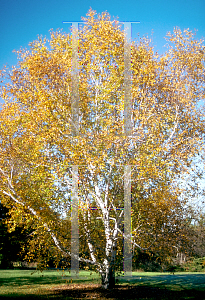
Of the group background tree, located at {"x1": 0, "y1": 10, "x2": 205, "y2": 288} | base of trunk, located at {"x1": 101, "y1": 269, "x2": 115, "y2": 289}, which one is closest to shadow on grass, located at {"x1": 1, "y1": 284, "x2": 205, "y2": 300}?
base of trunk, located at {"x1": 101, "y1": 269, "x2": 115, "y2": 289}

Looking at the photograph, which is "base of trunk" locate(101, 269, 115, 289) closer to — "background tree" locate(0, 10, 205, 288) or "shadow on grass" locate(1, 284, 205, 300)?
"background tree" locate(0, 10, 205, 288)

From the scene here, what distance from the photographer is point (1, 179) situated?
8.33 metres

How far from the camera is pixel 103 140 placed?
7.84 meters

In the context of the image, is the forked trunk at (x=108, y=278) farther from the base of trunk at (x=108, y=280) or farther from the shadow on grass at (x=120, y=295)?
the shadow on grass at (x=120, y=295)

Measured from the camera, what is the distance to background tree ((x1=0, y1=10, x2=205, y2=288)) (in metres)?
7.69

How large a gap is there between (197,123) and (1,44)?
631cm

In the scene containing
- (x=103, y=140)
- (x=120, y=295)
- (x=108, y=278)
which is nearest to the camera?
(x=120, y=295)

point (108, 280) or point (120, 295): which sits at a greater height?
point (108, 280)

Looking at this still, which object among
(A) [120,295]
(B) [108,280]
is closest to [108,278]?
(B) [108,280]

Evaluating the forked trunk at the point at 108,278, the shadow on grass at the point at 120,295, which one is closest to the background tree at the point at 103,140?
the forked trunk at the point at 108,278

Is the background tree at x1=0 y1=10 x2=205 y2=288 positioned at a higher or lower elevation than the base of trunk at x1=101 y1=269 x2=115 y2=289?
higher

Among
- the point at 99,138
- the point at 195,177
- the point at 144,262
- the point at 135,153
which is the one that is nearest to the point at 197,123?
the point at 195,177

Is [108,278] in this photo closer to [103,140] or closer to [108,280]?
[108,280]

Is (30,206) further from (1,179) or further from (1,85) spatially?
(1,85)
